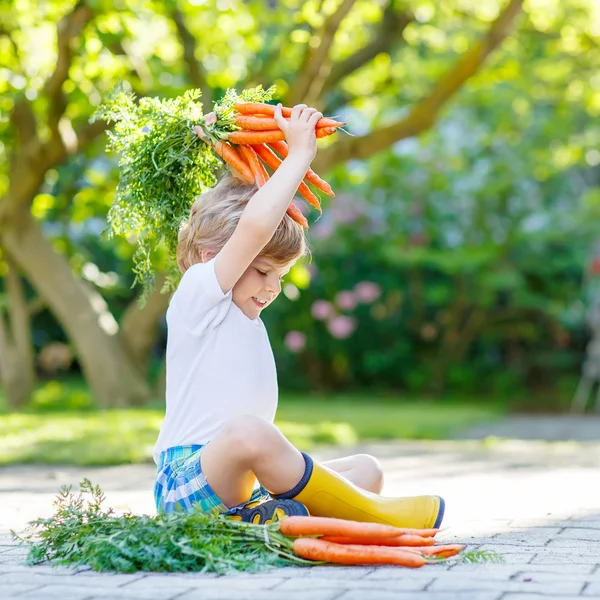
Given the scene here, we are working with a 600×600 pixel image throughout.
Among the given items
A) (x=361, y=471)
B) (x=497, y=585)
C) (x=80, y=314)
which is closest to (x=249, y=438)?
(x=361, y=471)

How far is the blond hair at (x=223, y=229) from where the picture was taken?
3398mm

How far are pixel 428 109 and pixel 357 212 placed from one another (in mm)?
5594

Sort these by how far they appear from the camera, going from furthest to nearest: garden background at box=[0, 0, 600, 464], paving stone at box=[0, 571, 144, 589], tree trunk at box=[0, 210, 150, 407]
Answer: tree trunk at box=[0, 210, 150, 407]
garden background at box=[0, 0, 600, 464]
paving stone at box=[0, 571, 144, 589]

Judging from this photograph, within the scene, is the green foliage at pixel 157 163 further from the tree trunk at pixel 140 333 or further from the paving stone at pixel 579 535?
the tree trunk at pixel 140 333

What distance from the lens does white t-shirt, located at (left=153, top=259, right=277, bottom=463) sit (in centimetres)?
329

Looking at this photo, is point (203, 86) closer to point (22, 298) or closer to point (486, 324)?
point (22, 298)

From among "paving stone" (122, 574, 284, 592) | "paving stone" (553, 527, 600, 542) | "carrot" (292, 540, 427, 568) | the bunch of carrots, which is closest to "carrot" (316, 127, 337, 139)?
the bunch of carrots

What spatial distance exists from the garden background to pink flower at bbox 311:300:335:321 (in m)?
0.03

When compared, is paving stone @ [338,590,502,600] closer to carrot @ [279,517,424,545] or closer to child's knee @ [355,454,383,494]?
carrot @ [279,517,424,545]

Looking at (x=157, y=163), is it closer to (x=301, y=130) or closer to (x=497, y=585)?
(x=301, y=130)

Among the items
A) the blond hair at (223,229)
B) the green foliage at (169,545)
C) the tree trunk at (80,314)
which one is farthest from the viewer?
the tree trunk at (80,314)

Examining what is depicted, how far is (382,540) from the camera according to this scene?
10.1 ft

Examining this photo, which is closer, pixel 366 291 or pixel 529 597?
pixel 529 597

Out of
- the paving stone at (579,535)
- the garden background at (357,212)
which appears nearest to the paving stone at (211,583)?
the paving stone at (579,535)
